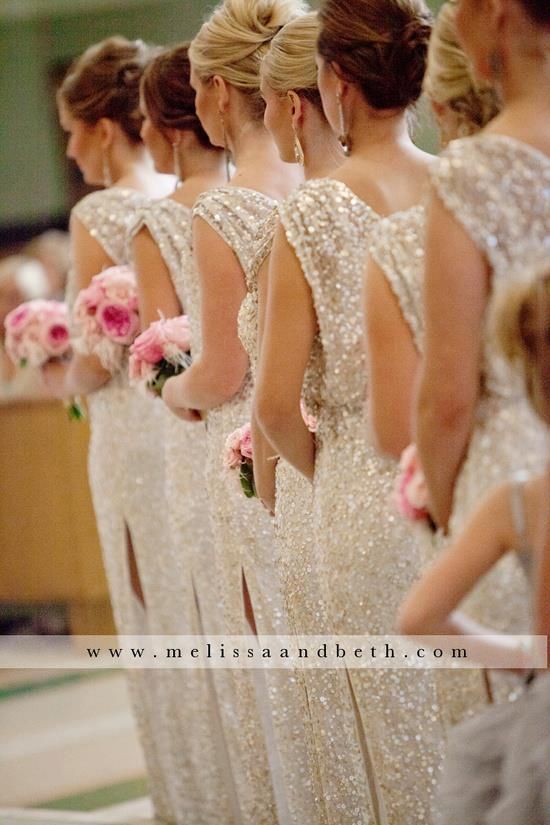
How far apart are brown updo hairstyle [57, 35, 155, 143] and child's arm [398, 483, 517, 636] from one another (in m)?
2.87

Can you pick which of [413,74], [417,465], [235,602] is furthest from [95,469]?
[417,465]

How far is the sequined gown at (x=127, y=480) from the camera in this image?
457 cm

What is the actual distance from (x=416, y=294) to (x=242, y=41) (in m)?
1.36

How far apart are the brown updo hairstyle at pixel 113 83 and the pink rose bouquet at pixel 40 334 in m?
0.59

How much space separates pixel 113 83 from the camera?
15.4 feet

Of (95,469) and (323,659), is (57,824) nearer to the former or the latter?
(95,469)

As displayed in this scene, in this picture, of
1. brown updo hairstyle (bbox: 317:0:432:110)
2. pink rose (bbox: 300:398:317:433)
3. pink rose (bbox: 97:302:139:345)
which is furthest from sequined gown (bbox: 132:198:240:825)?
brown updo hairstyle (bbox: 317:0:432:110)

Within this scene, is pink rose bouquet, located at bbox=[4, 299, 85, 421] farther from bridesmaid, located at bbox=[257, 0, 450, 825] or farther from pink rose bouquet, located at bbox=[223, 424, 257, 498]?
bridesmaid, located at bbox=[257, 0, 450, 825]

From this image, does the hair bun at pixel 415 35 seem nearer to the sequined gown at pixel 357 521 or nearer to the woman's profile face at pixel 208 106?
the sequined gown at pixel 357 521

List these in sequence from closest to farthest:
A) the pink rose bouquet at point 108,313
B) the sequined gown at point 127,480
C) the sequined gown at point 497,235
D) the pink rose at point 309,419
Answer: the sequined gown at point 497,235 → the pink rose at point 309,419 → the pink rose bouquet at point 108,313 → the sequined gown at point 127,480

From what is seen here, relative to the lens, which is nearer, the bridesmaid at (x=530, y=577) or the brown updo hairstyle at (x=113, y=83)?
the bridesmaid at (x=530, y=577)

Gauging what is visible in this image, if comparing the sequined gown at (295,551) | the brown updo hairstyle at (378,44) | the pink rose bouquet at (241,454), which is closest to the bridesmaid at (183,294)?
the pink rose bouquet at (241,454)

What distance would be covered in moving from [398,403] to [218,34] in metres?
1.41

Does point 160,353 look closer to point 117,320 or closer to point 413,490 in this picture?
point 117,320
